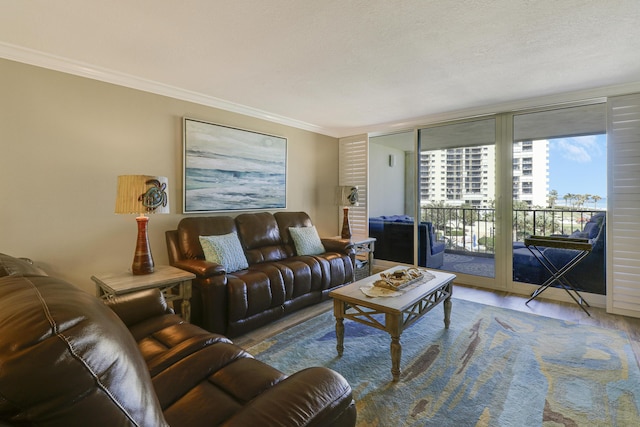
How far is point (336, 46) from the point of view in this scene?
2281 mm

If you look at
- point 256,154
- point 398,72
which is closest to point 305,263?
point 256,154

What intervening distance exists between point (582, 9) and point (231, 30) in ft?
7.29

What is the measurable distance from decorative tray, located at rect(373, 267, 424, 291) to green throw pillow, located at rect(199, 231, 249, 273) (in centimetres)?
135

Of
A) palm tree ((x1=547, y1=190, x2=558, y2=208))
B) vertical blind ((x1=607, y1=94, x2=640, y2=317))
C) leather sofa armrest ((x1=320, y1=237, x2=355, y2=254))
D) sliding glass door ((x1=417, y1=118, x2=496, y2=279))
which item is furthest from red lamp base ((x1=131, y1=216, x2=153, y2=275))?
vertical blind ((x1=607, y1=94, x2=640, y2=317))

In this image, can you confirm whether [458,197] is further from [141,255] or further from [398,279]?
[141,255]

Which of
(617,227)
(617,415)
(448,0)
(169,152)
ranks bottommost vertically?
(617,415)

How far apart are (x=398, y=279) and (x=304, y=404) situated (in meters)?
1.77

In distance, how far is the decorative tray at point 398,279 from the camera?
2413 mm

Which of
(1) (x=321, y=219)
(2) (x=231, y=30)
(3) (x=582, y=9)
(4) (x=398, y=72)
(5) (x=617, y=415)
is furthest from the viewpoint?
(1) (x=321, y=219)

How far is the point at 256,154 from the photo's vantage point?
3934mm

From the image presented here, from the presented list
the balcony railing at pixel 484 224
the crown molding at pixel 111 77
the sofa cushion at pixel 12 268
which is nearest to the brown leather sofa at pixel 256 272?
the sofa cushion at pixel 12 268

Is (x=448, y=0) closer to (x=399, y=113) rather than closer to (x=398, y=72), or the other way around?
(x=398, y=72)

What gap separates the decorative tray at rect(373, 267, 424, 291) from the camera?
2413 mm

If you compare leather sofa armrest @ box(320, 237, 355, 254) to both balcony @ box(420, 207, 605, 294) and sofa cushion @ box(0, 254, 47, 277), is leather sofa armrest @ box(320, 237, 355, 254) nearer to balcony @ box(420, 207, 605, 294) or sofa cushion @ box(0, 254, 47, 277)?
balcony @ box(420, 207, 605, 294)
